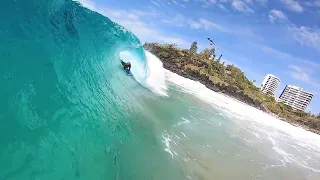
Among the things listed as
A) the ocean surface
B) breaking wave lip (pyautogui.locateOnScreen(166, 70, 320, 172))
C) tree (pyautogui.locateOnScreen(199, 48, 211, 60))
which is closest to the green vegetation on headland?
tree (pyautogui.locateOnScreen(199, 48, 211, 60))

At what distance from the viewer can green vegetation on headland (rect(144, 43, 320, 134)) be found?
76.0 meters

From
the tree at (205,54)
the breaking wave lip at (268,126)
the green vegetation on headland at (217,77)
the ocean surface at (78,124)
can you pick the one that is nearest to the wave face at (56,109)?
the ocean surface at (78,124)

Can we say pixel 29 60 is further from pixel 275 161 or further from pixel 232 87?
pixel 232 87

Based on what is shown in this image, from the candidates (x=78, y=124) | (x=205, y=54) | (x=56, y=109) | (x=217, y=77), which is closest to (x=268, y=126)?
(x=78, y=124)

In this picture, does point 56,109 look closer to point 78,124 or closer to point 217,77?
point 78,124

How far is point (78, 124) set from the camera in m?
6.62

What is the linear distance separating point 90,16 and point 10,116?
473 inches

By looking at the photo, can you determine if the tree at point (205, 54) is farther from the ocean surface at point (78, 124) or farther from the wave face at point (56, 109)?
the wave face at point (56, 109)

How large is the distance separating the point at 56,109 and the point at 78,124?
677 millimetres

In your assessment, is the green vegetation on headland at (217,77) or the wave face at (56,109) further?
the green vegetation on headland at (217,77)

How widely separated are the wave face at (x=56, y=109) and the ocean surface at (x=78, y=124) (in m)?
0.02

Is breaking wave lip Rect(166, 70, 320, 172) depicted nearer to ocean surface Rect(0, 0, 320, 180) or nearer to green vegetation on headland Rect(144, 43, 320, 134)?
ocean surface Rect(0, 0, 320, 180)

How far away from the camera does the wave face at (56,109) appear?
4.60 m

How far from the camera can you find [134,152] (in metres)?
7.57
